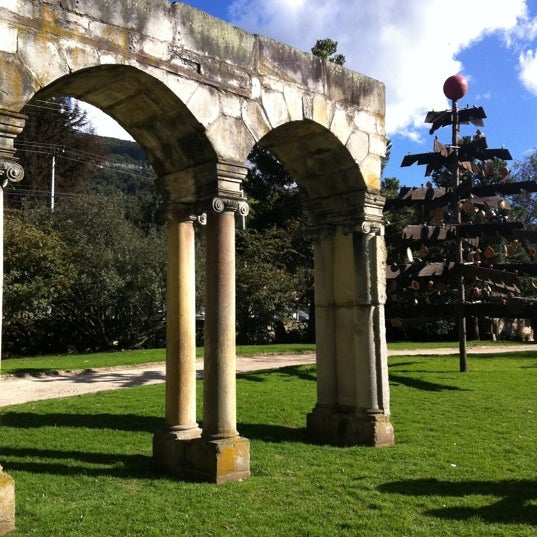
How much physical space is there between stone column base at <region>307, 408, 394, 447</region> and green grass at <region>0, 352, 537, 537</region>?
24 centimetres

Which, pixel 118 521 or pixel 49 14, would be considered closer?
pixel 118 521

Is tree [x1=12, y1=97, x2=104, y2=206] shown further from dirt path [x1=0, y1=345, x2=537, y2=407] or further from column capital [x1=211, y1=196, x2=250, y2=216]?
column capital [x1=211, y1=196, x2=250, y2=216]

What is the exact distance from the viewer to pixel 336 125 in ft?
25.7

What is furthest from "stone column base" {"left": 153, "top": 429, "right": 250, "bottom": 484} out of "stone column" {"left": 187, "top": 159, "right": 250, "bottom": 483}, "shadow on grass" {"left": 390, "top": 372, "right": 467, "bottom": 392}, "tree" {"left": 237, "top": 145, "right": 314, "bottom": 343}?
"tree" {"left": 237, "top": 145, "right": 314, "bottom": 343}

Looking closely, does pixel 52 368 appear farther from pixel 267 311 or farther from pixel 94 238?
pixel 267 311

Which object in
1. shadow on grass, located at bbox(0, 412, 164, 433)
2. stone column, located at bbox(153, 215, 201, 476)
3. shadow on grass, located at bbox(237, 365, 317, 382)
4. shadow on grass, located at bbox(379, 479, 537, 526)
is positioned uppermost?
stone column, located at bbox(153, 215, 201, 476)

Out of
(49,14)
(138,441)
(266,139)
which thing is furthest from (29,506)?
(266,139)

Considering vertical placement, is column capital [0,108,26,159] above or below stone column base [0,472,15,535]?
above

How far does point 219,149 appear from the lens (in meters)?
6.58

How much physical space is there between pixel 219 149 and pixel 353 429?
3.97 meters

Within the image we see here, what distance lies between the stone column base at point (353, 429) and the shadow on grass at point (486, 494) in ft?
4.90

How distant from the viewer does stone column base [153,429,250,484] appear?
6.19 meters

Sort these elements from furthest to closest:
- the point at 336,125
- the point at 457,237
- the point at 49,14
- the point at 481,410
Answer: the point at 457,237 < the point at 481,410 < the point at 336,125 < the point at 49,14

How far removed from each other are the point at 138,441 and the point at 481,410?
5741 mm
